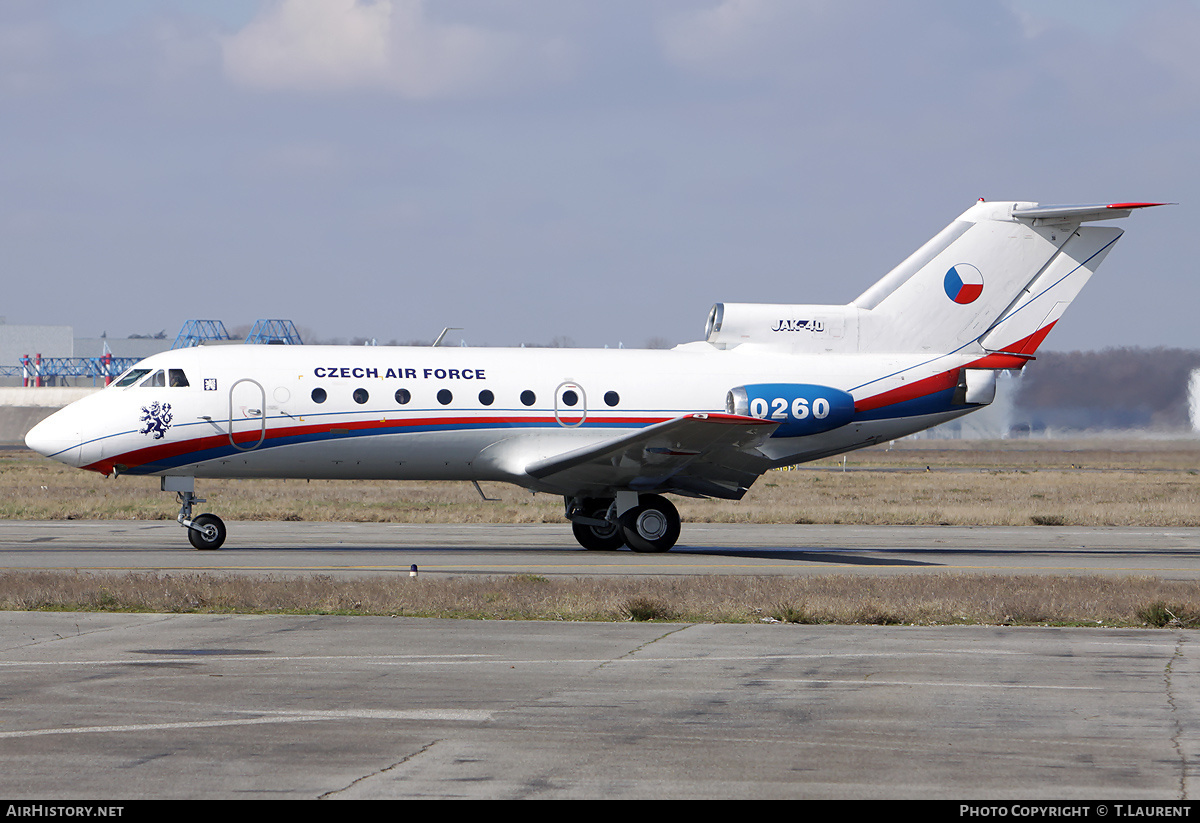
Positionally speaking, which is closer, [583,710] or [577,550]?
[583,710]

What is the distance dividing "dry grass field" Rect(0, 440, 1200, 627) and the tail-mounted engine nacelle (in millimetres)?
6168

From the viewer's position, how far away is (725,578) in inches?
712

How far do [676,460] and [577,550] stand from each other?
285 cm

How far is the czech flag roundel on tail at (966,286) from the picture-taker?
26.0 meters

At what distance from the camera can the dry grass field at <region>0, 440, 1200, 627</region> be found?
14.5 meters

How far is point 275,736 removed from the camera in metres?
8.08

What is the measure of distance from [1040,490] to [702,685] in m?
39.9

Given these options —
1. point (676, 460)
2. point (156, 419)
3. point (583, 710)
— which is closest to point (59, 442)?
point (156, 419)

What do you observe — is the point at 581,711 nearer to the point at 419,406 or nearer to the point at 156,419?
the point at 419,406

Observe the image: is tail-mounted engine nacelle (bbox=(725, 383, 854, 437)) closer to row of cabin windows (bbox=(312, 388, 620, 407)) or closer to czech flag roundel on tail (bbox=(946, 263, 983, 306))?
row of cabin windows (bbox=(312, 388, 620, 407))

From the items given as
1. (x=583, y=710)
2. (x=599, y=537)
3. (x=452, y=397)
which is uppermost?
(x=452, y=397)

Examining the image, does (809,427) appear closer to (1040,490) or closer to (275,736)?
(275,736)

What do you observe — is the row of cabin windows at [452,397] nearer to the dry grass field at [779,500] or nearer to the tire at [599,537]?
the tire at [599,537]

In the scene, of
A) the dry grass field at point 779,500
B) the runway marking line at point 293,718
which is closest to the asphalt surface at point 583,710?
the runway marking line at point 293,718
